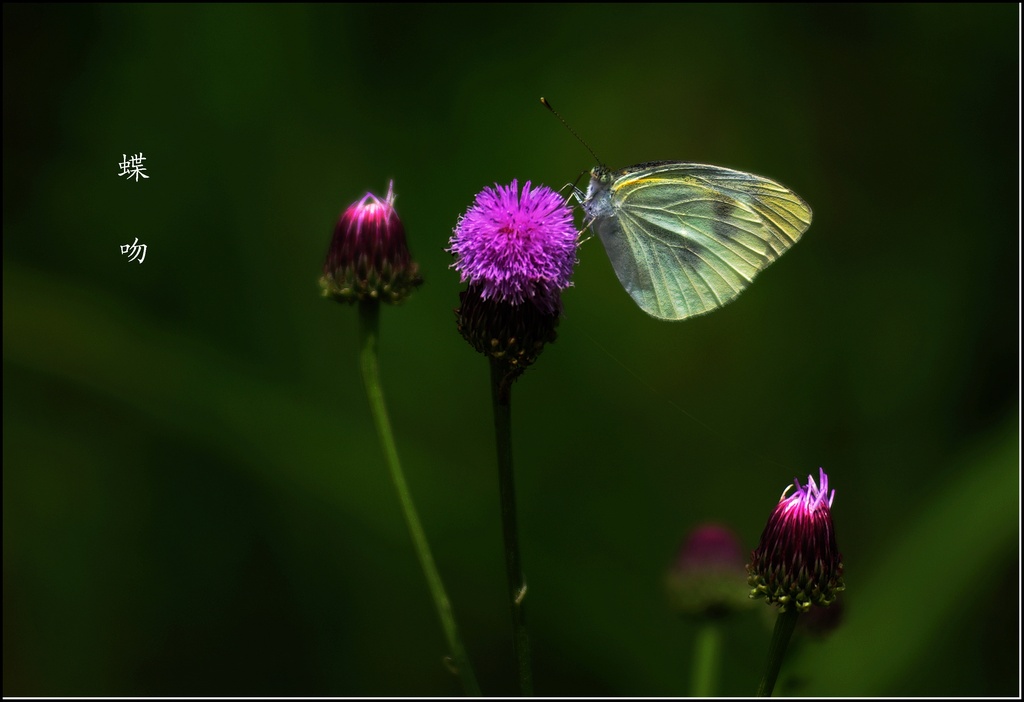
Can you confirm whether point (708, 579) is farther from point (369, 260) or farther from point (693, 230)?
point (369, 260)

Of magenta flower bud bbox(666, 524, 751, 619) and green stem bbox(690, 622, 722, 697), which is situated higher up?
magenta flower bud bbox(666, 524, 751, 619)

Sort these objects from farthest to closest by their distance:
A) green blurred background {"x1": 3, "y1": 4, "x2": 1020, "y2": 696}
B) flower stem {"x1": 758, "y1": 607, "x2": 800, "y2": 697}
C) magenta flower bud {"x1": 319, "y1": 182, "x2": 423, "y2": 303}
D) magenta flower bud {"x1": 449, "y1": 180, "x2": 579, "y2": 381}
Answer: green blurred background {"x1": 3, "y1": 4, "x2": 1020, "y2": 696}, magenta flower bud {"x1": 319, "y1": 182, "x2": 423, "y2": 303}, magenta flower bud {"x1": 449, "y1": 180, "x2": 579, "y2": 381}, flower stem {"x1": 758, "y1": 607, "x2": 800, "y2": 697}

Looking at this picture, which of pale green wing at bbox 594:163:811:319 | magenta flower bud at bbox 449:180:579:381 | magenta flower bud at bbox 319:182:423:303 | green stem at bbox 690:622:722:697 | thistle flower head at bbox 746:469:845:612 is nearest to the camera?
thistle flower head at bbox 746:469:845:612

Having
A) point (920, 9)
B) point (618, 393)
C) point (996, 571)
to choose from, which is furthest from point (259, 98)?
point (996, 571)

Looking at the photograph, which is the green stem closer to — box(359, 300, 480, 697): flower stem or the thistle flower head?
the thistle flower head

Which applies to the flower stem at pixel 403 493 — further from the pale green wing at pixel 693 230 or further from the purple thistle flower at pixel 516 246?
the pale green wing at pixel 693 230

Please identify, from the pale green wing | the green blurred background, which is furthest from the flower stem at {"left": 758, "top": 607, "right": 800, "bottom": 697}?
the green blurred background

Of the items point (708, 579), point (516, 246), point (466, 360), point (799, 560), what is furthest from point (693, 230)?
point (466, 360)
